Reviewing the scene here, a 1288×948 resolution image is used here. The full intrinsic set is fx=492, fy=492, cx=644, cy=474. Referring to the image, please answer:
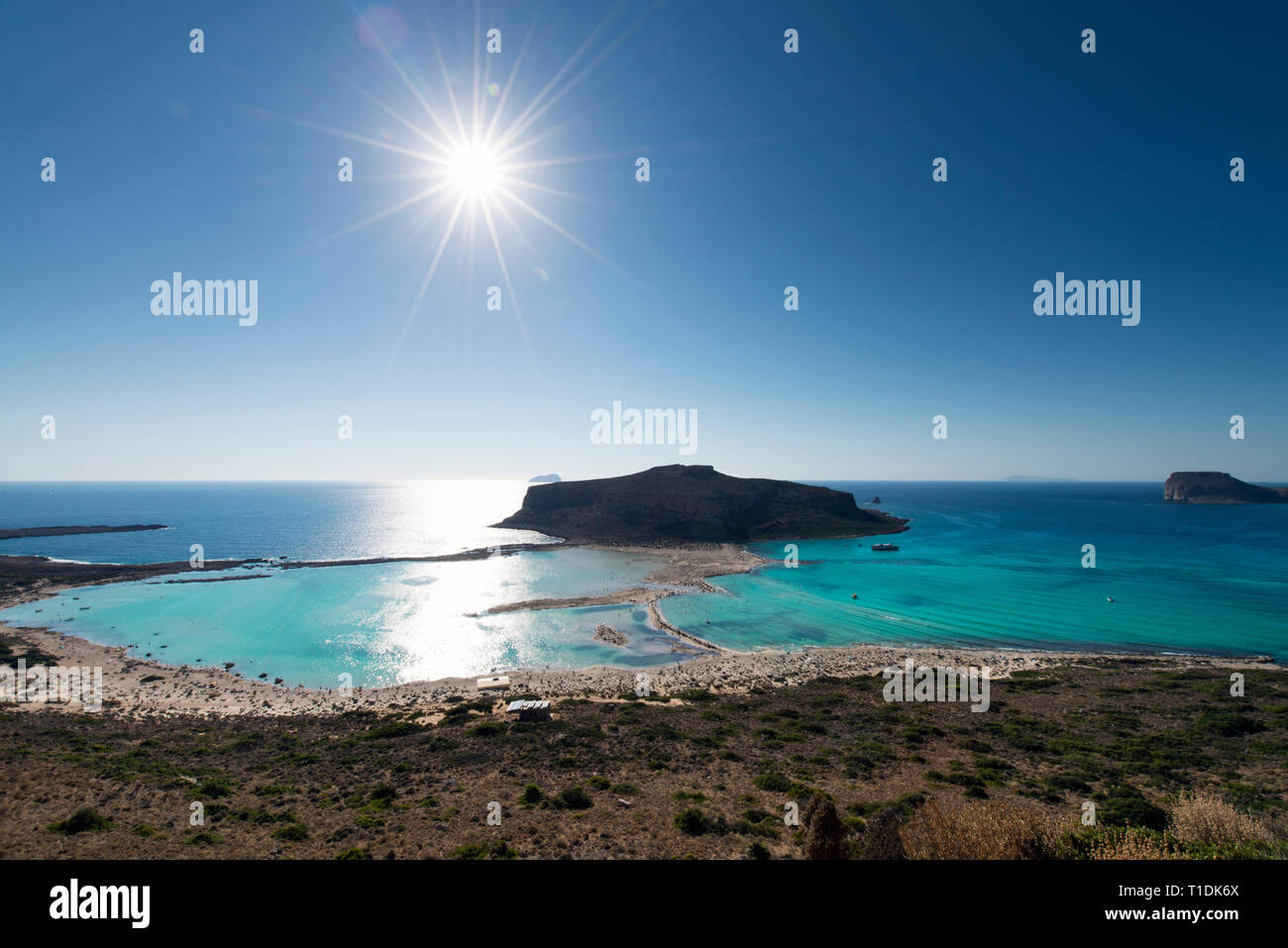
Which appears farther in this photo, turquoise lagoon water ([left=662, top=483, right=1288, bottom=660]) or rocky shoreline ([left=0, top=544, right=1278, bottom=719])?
turquoise lagoon water ([left=662, top=483, right=1288, bottom=660])

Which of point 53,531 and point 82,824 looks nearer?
point 82,824

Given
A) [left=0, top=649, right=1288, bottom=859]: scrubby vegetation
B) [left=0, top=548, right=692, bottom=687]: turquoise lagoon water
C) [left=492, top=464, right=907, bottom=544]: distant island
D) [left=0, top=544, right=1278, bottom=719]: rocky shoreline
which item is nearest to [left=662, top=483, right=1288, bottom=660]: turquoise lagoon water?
[left=0, top=544, right=1278, bottom=719]: rocky shoreline

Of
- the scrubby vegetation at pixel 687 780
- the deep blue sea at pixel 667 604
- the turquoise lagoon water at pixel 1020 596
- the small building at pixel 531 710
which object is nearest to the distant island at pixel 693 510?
the turquoise lagoon water at pixel 1020 596

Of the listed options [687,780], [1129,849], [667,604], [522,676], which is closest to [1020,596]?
[667,604]

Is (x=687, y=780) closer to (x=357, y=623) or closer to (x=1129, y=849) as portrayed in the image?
(x=1129, y=849)

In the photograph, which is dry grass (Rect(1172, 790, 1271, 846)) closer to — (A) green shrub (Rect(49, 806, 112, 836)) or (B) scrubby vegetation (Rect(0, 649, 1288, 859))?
(B) scrubby vegetation (Rect(0, 649, 1288, 859))
